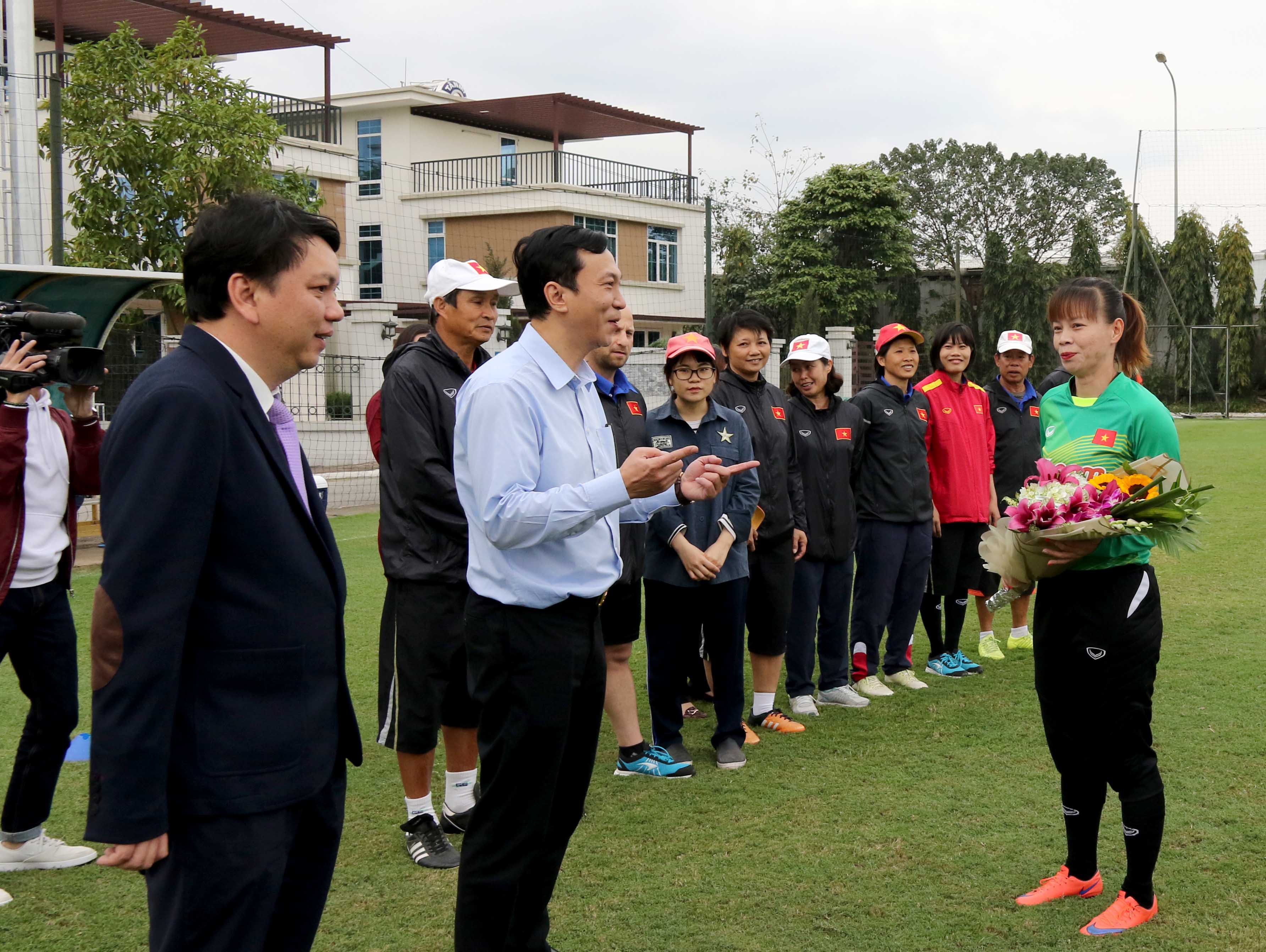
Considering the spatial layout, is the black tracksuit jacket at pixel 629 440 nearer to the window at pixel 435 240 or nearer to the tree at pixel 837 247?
the window at pixel 435 240

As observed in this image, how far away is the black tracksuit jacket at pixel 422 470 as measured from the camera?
3.91m

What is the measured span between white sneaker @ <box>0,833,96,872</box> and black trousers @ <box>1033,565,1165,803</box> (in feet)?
10.9

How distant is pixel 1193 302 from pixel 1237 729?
123ft

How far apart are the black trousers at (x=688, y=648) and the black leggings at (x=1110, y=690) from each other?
5.82 ft

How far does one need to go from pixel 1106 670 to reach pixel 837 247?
1436 inches

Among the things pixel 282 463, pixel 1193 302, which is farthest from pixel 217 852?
pixel 1193 302

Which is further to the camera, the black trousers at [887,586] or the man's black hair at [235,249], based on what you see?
the black trousers at [887,586]

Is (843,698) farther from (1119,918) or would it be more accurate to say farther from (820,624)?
(1119,918)

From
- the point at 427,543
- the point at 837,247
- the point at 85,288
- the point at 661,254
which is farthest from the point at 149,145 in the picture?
the point at 837,247

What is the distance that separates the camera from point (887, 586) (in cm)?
629

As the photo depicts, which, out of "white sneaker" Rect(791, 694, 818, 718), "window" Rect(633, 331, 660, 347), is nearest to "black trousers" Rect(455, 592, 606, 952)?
"white sneaker" Rect(791, 694, 818, 718)

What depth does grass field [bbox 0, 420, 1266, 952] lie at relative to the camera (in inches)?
136

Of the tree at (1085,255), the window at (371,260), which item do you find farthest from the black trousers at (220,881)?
the tree at (1085,255)

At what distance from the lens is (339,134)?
1159 inches
